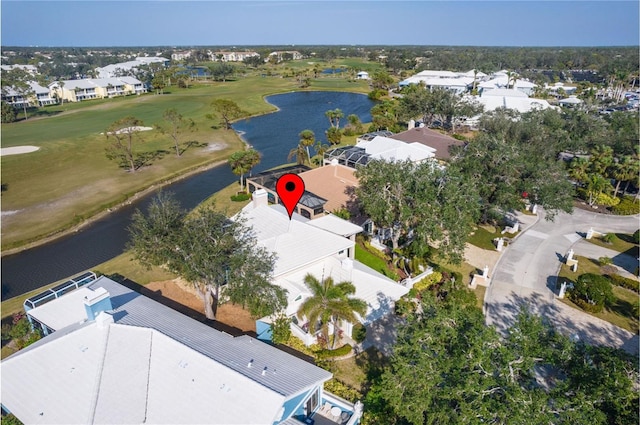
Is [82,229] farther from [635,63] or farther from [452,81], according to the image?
[635,63]

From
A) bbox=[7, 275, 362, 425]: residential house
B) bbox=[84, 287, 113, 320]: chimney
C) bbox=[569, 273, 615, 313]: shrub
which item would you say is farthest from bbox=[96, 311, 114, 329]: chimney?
bbox=[569, 273, 615, 313]: shrub

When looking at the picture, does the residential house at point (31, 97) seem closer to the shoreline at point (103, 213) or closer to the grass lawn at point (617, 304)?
the shoreline at point (103, 213)

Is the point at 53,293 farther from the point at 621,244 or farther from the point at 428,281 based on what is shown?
the point at 621,244

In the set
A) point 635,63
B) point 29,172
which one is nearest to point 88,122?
point 29,172

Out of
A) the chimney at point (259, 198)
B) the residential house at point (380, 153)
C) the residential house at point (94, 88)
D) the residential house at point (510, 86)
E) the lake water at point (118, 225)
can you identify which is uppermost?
the residential house at point (510, 86)

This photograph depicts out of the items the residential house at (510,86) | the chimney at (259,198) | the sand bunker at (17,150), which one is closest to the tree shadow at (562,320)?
the chimney at (259,198)

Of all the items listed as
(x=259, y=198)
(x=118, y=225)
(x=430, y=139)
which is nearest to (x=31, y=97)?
(x=118, y=225)
